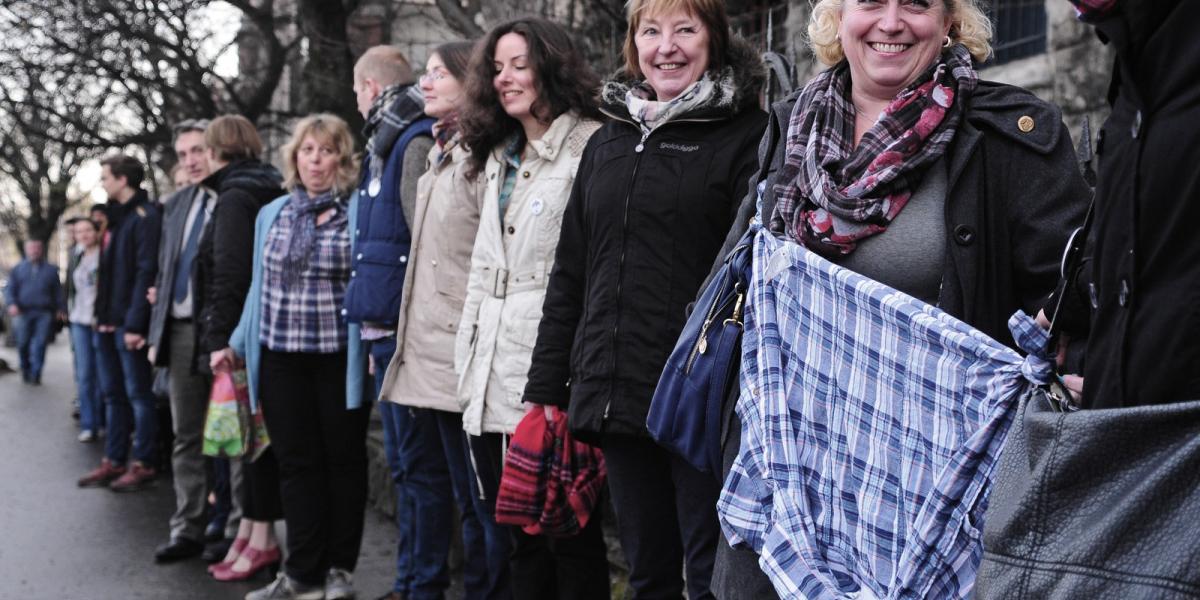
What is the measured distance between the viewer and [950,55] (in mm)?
2826

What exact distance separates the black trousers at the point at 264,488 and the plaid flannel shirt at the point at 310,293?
32.1 inches

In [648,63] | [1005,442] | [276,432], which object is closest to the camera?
[1005,442]

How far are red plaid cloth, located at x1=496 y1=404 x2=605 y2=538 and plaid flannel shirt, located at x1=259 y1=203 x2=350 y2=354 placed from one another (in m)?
1.87

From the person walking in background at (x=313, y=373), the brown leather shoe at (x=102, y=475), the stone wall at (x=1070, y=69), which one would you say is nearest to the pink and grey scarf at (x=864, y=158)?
the person walking in background at (x=313, y=373)

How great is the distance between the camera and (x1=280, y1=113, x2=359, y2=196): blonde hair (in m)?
5.92

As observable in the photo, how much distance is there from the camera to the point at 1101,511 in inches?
75.2

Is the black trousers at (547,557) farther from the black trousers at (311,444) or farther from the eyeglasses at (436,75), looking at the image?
the eyeglasses at (436,75)

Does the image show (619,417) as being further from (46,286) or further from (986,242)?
(46,286)

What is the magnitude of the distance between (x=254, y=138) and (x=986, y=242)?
16.8 feet

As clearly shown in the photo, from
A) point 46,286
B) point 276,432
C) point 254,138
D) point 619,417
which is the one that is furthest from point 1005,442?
point 46,286

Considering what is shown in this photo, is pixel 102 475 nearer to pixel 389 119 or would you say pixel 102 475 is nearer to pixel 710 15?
pixel 389 119

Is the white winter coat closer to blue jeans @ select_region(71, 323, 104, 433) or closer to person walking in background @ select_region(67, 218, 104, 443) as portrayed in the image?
person walking in background @ select_region(67, 218, 104, 443)

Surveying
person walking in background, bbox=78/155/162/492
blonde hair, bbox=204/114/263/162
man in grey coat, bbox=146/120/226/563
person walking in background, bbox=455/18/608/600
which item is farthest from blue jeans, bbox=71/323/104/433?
person walking in background, bbox=455/18/608/600

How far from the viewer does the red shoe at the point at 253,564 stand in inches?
254
